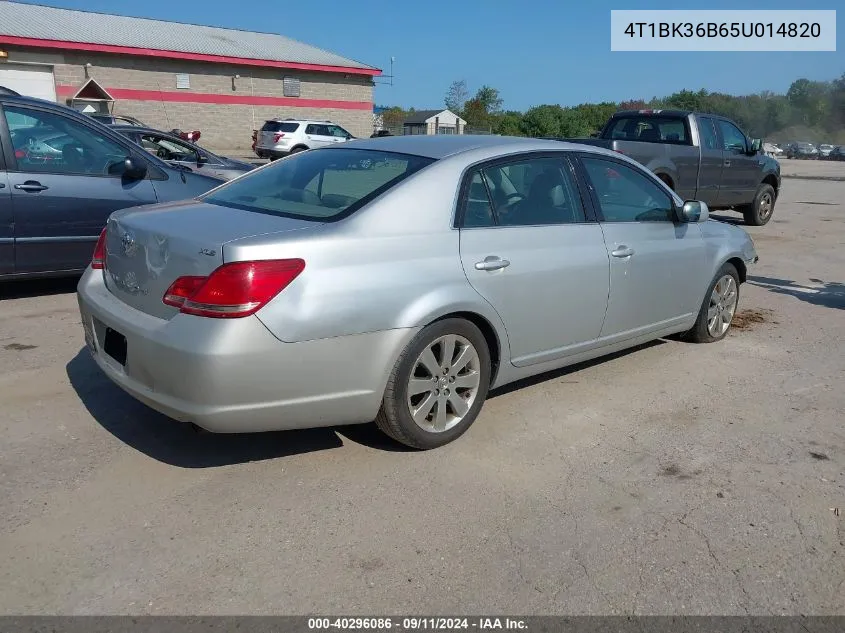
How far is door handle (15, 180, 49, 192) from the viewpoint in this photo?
599 centimetres

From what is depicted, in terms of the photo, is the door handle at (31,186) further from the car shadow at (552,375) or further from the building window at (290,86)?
the building window at (290,86)

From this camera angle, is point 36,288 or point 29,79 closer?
point 36,288

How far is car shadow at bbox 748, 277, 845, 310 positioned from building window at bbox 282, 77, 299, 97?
1287 inches

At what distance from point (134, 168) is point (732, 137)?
31.8 ft

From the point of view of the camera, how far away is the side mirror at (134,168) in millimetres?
6348

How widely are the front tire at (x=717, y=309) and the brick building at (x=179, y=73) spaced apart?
2962 cm

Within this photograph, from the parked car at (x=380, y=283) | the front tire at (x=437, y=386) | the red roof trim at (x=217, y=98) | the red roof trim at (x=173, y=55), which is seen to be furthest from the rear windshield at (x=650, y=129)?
the red roof trim at (x=217, y=98)

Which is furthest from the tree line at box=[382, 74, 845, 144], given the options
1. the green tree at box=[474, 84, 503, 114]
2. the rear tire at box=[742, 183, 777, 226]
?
the rear tire at box=[742, 183, 777, 226]

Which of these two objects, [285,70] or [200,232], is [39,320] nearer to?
[200,232]

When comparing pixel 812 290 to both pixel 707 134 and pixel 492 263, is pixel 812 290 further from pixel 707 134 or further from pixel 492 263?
pixel 492 263

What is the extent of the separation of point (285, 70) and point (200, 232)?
36207 mm

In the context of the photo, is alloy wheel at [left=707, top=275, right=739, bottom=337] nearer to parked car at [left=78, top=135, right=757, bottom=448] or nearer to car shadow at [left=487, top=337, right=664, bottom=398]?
car shadow at [left=487, top=337, right=664, bottom=398]

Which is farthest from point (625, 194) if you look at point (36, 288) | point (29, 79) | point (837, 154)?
point (837, 154)

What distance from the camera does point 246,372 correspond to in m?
3.10
